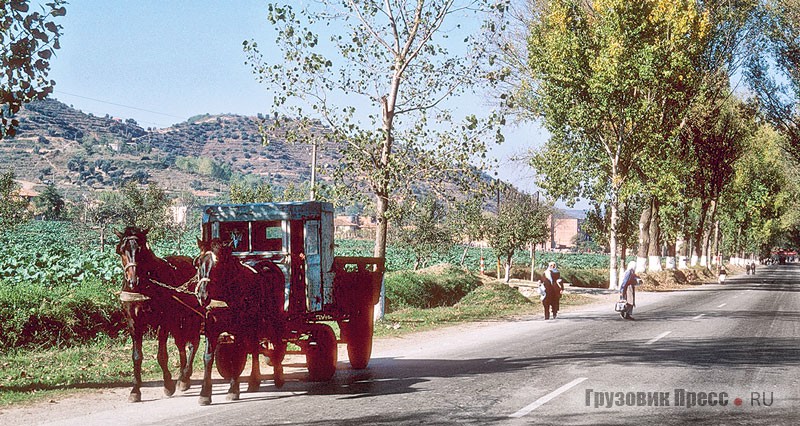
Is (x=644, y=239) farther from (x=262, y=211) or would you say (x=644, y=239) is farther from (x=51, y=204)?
(x=51, y=204)

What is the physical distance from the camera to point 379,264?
14172 millimetres

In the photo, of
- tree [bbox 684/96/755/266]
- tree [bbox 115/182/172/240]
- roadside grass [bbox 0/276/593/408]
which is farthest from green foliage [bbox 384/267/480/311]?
tree [bbox 684/96/755/266]

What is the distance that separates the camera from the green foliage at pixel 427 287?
3161cm

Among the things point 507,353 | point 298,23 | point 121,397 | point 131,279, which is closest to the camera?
point 131,279

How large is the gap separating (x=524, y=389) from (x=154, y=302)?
16.7 ft

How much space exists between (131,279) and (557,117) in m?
33.9

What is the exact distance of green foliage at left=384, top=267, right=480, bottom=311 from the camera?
104ft

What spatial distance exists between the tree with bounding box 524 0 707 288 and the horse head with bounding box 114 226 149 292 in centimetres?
3278

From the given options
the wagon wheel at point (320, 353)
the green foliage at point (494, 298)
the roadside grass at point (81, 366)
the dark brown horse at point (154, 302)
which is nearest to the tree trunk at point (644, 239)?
the green foliage at point (494, 298)

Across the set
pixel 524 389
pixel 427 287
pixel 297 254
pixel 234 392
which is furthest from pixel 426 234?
pixel 234 392

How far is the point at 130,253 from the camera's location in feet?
32.3

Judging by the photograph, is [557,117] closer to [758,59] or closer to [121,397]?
[758,59]

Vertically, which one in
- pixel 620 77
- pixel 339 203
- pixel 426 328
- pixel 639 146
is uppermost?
pixel 620 77

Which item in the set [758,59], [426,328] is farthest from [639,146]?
[426,328]
